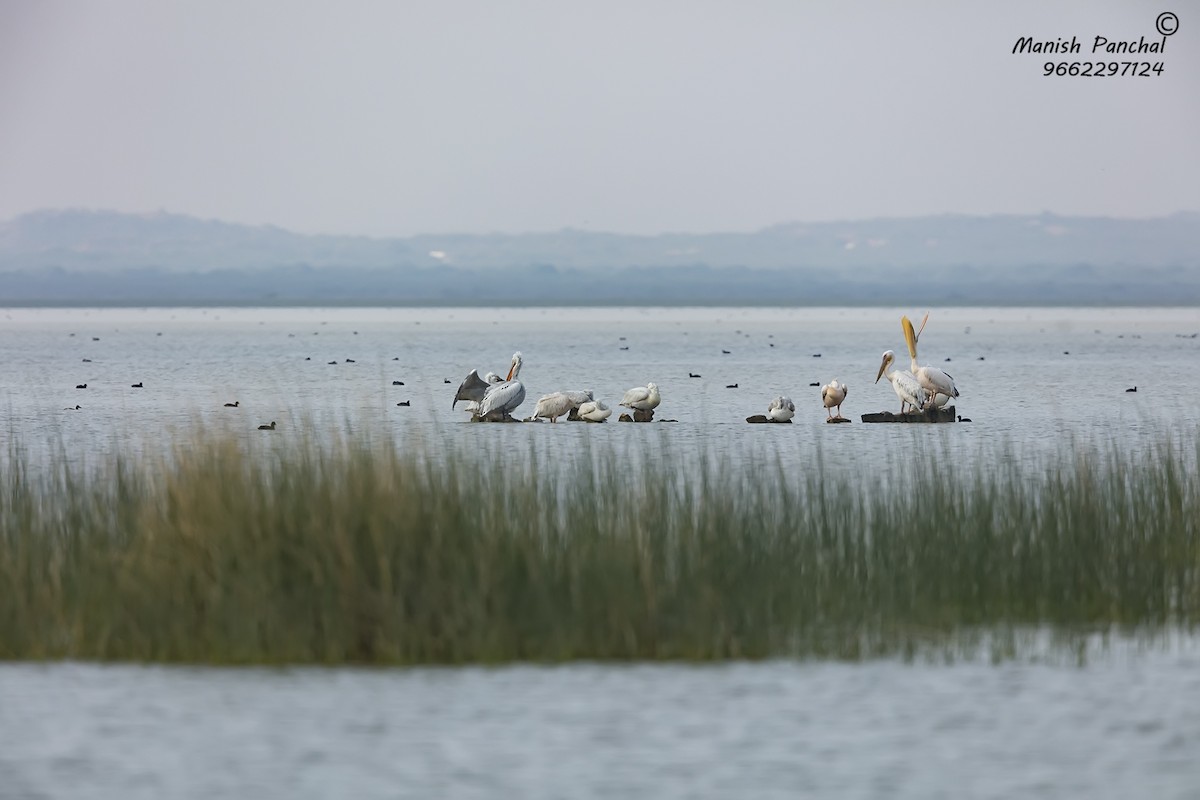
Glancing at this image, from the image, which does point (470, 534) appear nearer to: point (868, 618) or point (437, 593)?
point (437, 593)

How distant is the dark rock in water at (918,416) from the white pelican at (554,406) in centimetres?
455

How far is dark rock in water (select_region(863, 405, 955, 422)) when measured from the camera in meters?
25.0

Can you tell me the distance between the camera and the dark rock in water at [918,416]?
984 inches

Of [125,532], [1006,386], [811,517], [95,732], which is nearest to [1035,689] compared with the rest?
[811,517]

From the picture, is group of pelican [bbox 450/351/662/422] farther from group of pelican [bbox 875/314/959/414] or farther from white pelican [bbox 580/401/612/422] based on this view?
group of pelican [bbox 875/314/959/414]

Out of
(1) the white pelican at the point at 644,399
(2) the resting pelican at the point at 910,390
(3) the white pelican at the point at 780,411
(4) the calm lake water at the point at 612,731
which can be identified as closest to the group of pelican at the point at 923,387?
(2) the resting pelican at the point at 910,390

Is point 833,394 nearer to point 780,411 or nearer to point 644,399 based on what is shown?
point 780,411

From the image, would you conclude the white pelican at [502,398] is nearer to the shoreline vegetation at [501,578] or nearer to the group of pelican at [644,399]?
the group of pelican at [644,399]

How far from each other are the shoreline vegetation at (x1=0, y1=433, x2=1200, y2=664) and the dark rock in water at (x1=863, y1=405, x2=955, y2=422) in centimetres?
1356

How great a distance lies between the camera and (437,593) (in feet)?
30.6

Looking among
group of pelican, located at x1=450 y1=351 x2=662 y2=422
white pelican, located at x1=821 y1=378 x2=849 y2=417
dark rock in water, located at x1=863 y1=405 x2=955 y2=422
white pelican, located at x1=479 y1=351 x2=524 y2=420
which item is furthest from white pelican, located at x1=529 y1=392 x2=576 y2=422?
dark rock in water, located at x1=863 y1=405 x2=955 y2=422

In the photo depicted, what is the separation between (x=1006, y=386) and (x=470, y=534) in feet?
106

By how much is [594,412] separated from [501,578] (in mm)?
15461

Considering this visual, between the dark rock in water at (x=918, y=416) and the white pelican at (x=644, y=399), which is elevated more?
the white pelican at (x=644, y=399)
